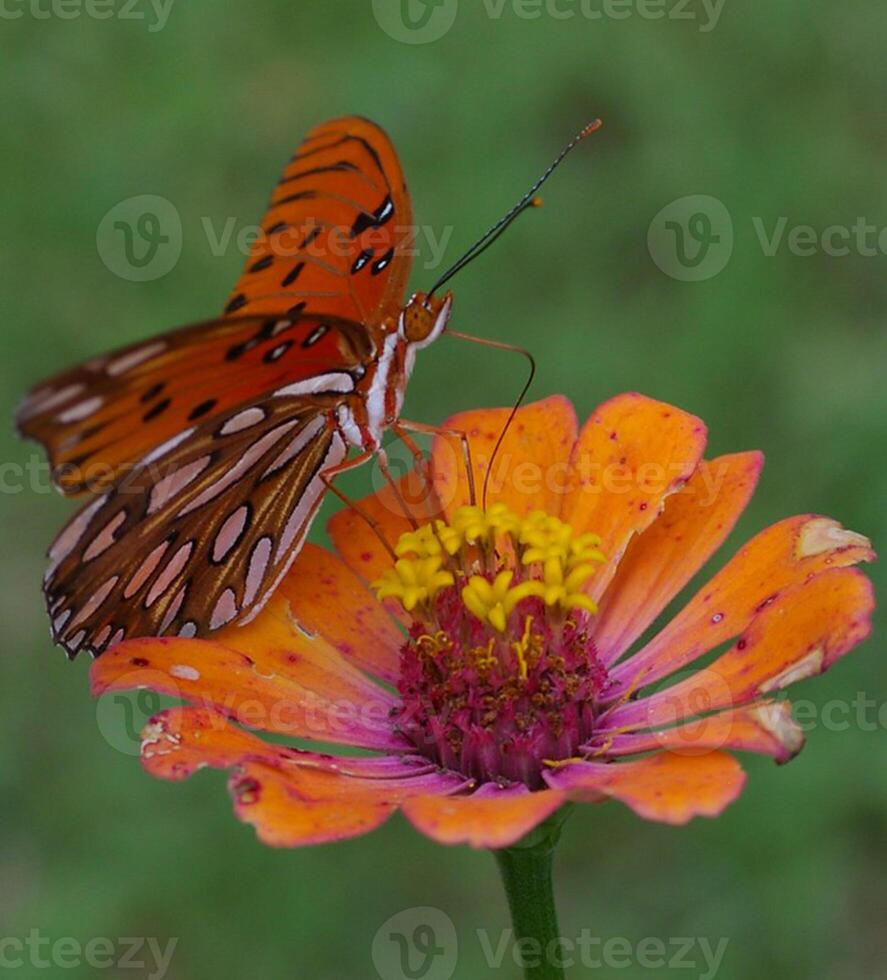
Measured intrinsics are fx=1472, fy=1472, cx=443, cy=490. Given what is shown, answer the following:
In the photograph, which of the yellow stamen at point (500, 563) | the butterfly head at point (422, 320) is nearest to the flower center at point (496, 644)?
the yellow stamen at point (500, 563)

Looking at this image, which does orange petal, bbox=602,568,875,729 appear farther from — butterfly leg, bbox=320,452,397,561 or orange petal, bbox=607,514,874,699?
butterfly leg, bbox=320,452,397,561

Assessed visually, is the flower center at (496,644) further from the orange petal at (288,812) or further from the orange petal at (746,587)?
the orange petal at (288,812)

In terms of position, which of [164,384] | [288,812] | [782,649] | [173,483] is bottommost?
[288,812]

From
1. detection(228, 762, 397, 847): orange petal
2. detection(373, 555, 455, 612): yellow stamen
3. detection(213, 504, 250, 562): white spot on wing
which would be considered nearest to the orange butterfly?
detection(213, 504, 250, 562): white spot on wing

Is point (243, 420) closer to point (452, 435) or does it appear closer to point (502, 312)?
point (452, 435)

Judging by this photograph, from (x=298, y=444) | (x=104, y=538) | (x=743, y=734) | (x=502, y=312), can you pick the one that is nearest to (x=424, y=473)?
(x=298, y=444)

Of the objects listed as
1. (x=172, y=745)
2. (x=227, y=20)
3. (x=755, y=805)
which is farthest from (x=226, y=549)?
(x=227, y=20)
